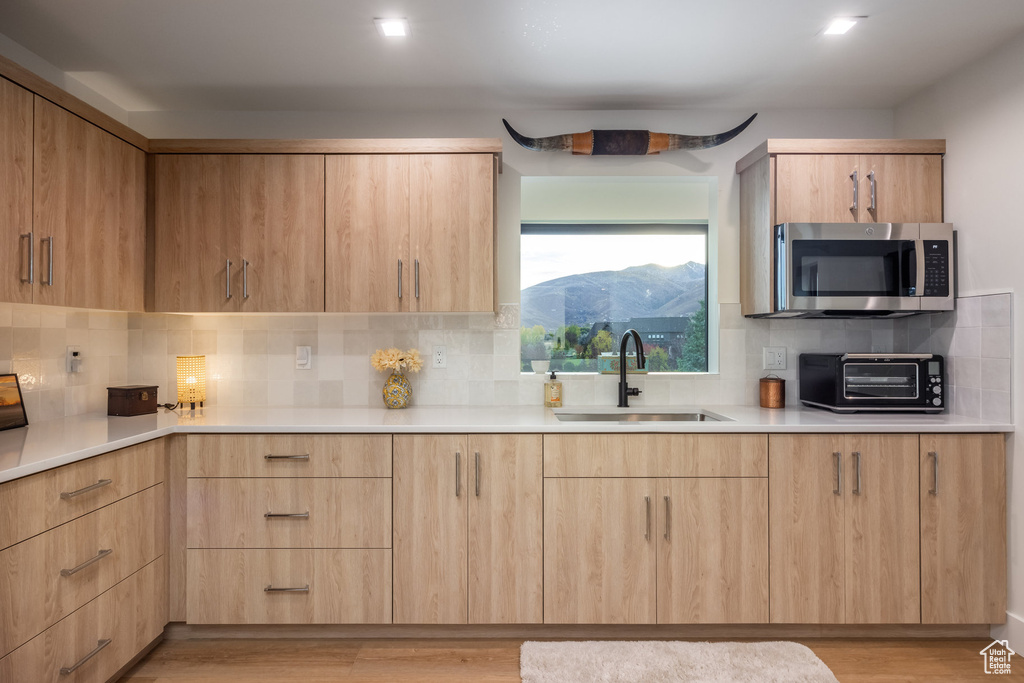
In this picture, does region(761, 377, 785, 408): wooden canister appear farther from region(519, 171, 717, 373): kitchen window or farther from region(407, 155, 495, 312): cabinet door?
region(407, 155, 495, 312): cabinet door

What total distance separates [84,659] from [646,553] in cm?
190

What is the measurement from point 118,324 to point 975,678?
152 inches

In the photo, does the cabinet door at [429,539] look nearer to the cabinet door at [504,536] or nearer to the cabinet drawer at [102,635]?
the cabinet door at [504,536]

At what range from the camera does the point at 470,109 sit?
2844 mm

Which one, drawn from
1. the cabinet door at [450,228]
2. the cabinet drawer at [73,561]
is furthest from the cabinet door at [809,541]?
the cabinet drawer at [73,561]

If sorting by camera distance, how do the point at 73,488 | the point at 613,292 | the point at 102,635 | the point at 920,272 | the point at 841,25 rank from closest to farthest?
1. the point at 73,488
2. the point at 102,635
3. the point at 841,25
4. the point at 920,272
5. the point at 613,292

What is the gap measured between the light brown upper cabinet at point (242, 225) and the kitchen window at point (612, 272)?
1.14 metres

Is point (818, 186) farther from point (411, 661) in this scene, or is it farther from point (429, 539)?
point (411, 661)

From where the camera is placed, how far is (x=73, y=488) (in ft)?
5.64

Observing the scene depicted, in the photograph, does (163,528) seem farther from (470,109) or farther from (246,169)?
(470,109)

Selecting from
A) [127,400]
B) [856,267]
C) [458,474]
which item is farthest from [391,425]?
[856,267]

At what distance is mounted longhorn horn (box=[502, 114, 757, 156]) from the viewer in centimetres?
276

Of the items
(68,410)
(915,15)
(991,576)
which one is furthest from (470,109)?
(991,576)

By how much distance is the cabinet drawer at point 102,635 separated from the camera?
1.58 metres
